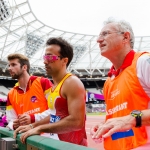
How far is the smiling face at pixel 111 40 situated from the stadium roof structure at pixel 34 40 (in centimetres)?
2890

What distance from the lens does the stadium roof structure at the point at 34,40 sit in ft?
110

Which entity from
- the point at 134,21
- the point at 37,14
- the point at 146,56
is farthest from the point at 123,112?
the point at 134,21

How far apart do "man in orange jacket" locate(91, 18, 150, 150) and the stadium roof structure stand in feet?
95.1

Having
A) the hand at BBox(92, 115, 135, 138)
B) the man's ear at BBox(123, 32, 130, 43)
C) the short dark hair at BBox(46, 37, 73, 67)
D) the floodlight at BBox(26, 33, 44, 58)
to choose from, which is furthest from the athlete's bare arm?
the floodlight at BBox(26, 33, 44, 58)

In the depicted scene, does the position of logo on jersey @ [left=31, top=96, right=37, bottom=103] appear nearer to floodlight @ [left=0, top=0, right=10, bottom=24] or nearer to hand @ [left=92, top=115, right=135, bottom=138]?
hand @ [left=92, top=115, right=135, bottom=138]

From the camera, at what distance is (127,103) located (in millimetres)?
2105

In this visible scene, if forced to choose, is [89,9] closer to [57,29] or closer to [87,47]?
[57,29]

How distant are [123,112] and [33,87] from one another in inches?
89.3

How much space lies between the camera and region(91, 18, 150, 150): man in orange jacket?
1.71 metres

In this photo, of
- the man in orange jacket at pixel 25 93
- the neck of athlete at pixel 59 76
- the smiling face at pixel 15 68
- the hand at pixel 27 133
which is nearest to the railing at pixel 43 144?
the hand at pixel 27 133

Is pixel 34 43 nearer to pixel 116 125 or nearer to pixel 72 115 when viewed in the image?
pixel 72 115

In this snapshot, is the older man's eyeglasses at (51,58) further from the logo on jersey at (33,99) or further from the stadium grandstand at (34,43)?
the stadium grandstand at (34,43)

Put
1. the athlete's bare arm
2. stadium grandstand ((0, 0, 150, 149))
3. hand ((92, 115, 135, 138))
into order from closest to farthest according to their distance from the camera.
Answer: hand ((92, 115, 135, 138))
the athlete's bare arm
stadium grandstand ((0, 0, 150, 149))

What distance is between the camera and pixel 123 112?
2.12 meters
